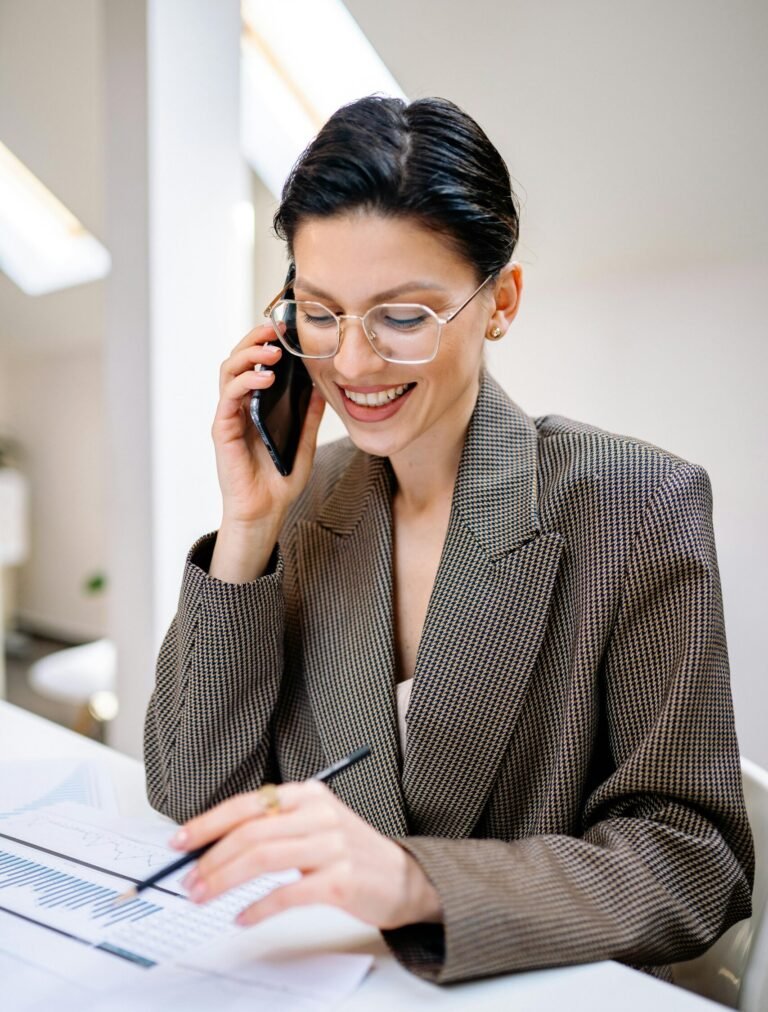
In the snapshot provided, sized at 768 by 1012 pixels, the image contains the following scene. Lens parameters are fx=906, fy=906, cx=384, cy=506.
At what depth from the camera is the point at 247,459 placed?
121 centimetres

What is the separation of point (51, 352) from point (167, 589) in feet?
9.43

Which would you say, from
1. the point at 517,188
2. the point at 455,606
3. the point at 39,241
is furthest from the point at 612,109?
the point at 39,241

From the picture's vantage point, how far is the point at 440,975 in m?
0.71

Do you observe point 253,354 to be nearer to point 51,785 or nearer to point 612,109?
point 51,785

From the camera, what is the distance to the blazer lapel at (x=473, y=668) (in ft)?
3.45

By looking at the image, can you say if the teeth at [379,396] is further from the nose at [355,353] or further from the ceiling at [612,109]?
the ceiling at [612,109]

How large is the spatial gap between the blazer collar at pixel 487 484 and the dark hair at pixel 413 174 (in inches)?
8.3

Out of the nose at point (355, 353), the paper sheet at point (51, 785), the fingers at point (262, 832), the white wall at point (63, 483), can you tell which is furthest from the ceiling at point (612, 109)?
the white wall at point (63, 483)

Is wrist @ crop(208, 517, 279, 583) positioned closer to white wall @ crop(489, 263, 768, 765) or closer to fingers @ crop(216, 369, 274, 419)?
fingers @ crop(216, 369, 274, 419)

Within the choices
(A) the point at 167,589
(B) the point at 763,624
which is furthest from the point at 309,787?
(A) the point at 167,589

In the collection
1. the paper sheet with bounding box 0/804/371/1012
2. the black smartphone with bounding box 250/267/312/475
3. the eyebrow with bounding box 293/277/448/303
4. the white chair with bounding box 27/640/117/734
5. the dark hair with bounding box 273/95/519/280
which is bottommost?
the white chair with bounding box 27/640/117/734

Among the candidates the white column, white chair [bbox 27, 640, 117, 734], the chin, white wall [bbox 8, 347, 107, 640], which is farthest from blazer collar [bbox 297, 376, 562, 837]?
white wall [bbox 8, 347, 107, 640]

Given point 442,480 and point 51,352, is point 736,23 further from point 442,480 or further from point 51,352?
point 51,352

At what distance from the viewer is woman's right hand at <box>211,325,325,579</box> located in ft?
3.84
